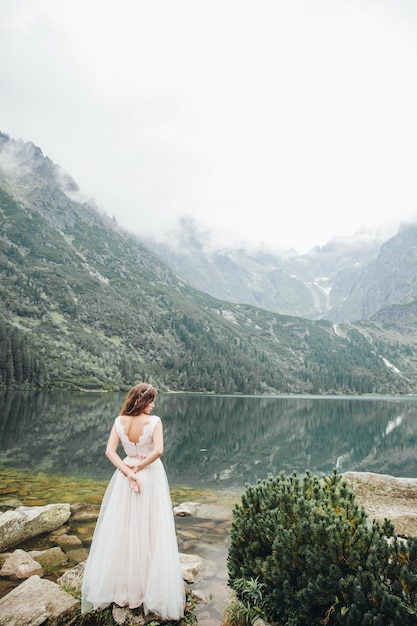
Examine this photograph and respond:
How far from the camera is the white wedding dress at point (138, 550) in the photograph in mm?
7230

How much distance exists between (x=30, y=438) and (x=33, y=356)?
11601 cm

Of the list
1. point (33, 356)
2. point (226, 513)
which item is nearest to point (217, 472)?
point (226, 513)

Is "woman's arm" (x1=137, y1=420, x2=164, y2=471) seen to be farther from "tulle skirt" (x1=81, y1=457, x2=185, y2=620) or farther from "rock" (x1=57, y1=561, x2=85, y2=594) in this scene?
"rock" (x1=57, y1=561, x2=85, y2=594)

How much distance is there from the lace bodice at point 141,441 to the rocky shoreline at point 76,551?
285cm

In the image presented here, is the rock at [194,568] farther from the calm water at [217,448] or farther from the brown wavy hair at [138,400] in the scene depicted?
the calm water at [217,448]

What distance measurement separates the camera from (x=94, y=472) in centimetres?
2903

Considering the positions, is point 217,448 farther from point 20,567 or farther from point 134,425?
point 134,425

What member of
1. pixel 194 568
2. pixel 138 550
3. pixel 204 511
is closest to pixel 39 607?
pixel 138 550

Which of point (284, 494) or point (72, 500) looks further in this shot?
point (72, 500)

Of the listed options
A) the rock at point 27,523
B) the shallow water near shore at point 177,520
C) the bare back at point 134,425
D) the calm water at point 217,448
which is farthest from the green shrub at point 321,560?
the calm water at point 217,448

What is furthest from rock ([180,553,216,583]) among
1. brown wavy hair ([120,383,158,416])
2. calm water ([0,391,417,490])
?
calm water ([0,391,417,490])

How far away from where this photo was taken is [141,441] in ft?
26.0

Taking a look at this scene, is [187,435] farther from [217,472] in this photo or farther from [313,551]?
[313,551]

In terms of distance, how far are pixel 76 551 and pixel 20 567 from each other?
2422mm
